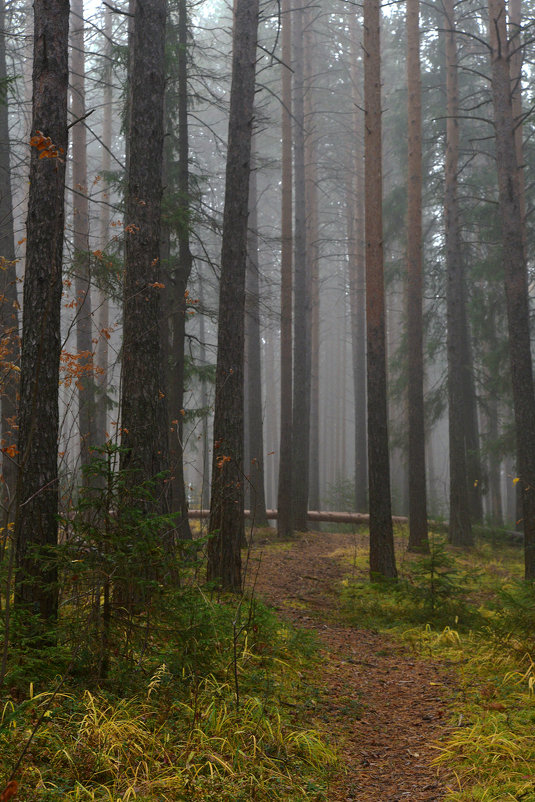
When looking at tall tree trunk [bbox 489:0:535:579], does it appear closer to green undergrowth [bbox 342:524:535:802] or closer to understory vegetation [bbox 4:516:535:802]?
green undergrowth [bbox 342:524:535:802]

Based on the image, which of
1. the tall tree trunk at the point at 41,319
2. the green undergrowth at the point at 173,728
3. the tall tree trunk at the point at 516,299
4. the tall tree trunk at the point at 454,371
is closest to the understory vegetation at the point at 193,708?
the green undergrowth at the point at 173,728

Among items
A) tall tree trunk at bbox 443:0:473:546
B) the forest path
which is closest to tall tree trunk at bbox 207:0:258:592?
the forest path

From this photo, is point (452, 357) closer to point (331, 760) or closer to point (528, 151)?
point (528, 151)

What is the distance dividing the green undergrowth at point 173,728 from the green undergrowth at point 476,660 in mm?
934

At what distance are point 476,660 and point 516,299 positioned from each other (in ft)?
20.6

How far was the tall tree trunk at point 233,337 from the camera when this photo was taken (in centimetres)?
825

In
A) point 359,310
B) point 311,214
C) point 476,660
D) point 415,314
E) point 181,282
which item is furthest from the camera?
point 359,310

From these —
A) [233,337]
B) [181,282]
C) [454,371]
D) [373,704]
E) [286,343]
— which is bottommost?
[373,704]

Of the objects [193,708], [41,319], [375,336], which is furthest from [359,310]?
[193,708]

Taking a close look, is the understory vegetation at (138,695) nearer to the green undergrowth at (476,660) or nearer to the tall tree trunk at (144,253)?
the green undergrowth at (476,660)

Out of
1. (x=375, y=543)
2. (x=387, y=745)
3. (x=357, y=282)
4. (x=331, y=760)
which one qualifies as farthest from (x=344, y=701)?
(x=357, y=282)

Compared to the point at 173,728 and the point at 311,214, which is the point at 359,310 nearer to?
the point at 311,214

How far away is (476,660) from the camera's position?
636 cm

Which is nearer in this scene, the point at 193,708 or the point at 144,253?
the point at 193,708
